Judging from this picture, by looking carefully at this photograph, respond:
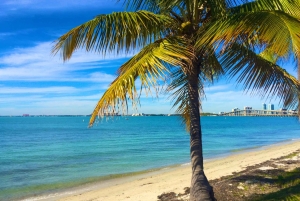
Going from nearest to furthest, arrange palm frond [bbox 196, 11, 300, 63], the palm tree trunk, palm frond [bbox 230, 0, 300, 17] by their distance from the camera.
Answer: palm frond [bbox 196, 11, 300, 63] < palm frond [bbox 230, 0, 300, 17] < the palm tree trunk

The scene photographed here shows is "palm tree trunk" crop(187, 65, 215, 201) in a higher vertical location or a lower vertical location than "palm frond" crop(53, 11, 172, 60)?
lower

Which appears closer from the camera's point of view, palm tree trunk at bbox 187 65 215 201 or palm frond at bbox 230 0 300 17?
palm frond at bbox 230 0 300 17

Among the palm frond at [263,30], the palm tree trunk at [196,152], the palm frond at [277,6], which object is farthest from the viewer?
the palm tree trunk at [196,152]

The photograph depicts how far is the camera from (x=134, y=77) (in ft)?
14.5

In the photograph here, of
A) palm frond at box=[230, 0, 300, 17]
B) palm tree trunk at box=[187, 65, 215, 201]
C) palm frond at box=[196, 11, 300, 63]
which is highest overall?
palm frond at box=[230, 0, 300, 17]

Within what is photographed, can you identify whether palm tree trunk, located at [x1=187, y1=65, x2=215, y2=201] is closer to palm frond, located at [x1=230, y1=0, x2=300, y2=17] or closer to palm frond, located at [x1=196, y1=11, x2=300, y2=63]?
palm frond, located at [x1=196, y1=11, x2=300, y2=63]

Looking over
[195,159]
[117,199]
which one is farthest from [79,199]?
[195,159]

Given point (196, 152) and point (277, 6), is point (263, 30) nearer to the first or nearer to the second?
point (277, 6)

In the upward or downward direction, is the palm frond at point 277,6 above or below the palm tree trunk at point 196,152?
above

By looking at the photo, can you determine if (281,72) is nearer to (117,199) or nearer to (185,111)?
(185,111)

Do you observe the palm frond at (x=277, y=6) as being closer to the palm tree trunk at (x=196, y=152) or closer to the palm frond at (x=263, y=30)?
the palm frond at (x=263, y=30)

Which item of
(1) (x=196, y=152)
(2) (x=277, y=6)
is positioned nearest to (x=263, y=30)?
(2) (x=277, y=6)

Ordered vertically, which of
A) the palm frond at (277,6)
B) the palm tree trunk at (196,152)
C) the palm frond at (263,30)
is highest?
the palm frond at (277,6)

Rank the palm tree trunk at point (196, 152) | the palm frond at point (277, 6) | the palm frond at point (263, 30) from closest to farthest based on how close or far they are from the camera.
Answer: the palm frond at point (263, 30) → the palm frond at point (277, 6) → the palm tree trunk at point (196, 152)
